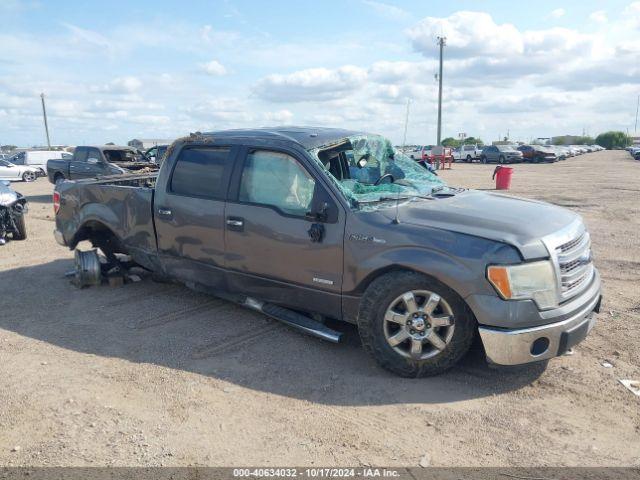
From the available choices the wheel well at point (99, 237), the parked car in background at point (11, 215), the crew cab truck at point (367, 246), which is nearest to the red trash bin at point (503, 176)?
the crew cab truck at point (367, 246)

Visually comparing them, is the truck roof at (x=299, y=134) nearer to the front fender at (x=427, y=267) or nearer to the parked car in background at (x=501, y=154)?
the front fender at (x=427, y=267)

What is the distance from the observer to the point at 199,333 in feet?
16.3

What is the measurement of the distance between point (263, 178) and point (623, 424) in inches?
130

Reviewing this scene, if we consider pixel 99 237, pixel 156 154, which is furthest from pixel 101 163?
pixel 99 237

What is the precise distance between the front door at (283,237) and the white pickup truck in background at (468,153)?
45581mm

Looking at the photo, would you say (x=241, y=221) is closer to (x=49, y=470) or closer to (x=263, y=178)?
(x=263, y=178)

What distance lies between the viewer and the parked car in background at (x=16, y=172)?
2820 centimetres

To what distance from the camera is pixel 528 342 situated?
3.58 m

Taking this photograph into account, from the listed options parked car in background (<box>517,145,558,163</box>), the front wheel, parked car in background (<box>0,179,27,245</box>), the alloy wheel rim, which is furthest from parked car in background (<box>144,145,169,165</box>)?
parked car in background (<box>517,145,558,163</box>)

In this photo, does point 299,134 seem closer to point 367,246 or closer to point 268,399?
point 367,246

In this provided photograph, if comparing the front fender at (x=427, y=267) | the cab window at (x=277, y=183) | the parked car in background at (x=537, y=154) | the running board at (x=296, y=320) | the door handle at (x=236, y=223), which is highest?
the cab window at (x=277, y=183)

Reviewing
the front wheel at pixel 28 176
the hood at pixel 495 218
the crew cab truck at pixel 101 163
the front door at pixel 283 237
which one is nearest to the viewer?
the hood at pixel 495 218

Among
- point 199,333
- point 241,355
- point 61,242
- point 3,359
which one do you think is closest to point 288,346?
point 241,355

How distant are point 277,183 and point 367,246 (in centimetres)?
109
